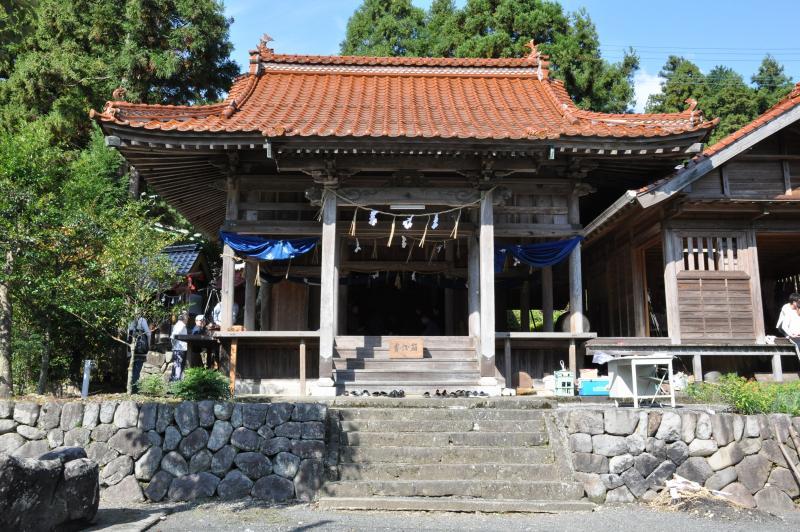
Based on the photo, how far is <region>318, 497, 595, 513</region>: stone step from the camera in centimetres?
632

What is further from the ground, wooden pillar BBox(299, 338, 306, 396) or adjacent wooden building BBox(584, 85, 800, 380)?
adjacent wooden building BBox(584, 85, 800, 380)

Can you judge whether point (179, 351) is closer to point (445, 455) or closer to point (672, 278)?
point (445, 455)

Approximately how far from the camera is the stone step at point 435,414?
7773mm

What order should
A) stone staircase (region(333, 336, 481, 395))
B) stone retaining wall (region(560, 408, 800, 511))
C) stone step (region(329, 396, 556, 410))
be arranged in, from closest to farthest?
1. stone retaining wall (region(560, 408, 800, 511))
2. stone step (region(329, 396, 556, 410))
3. stone staircase (region(333, 336, 481, 395))

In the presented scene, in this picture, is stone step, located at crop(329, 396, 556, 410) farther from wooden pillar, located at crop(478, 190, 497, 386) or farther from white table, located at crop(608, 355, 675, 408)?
wooden pillar, located at crop(478, 190, 497, 386)

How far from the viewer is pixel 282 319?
12.7 m

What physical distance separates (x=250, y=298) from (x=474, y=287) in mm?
4229

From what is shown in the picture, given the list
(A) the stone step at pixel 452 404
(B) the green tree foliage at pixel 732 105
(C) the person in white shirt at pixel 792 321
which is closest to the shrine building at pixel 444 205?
(C) the person in white shirt at pixel 792 321

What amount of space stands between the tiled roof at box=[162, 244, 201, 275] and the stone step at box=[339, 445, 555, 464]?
10.5m

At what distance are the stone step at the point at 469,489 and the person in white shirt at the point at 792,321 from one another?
21.2 ft

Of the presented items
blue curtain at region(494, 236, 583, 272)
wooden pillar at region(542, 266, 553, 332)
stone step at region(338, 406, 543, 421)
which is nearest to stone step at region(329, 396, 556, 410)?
stone step at region(338, 406, 543, 421)

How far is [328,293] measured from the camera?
9906 millimetres

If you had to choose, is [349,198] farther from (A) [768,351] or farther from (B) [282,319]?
(A) [768,351]

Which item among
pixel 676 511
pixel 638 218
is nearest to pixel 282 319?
pixel 638 218
